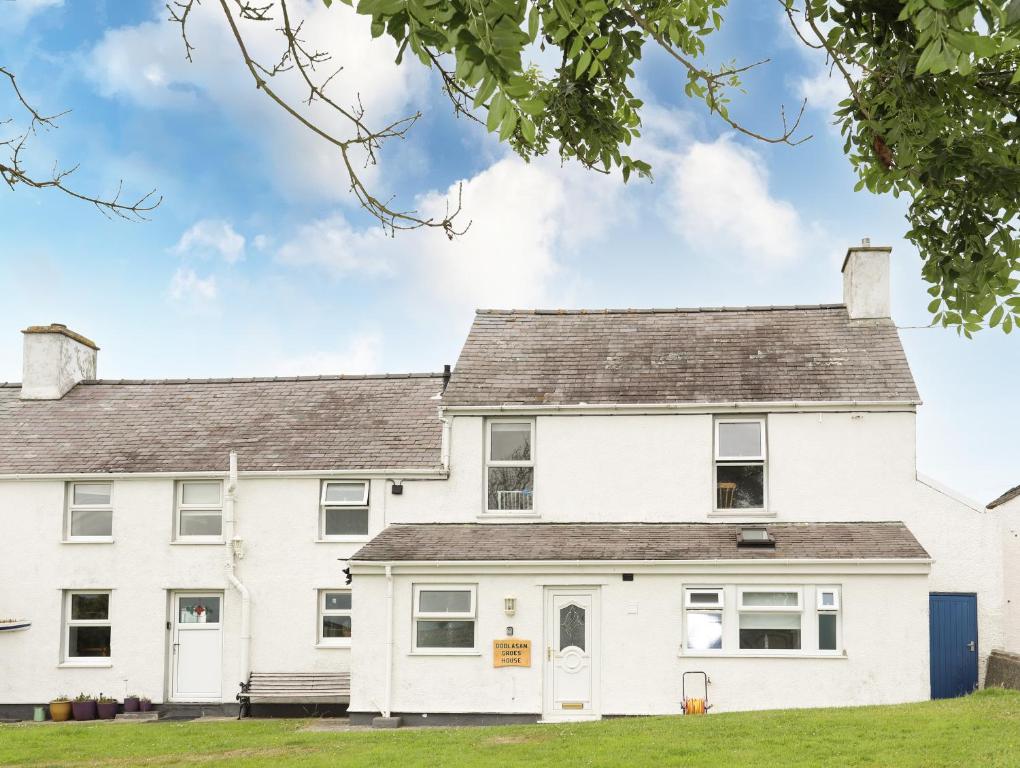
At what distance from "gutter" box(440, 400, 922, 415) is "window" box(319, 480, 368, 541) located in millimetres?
3188

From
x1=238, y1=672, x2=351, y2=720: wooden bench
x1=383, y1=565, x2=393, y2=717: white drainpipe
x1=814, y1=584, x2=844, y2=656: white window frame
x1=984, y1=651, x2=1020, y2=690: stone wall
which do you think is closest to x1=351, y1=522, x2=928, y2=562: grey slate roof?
x1=383, y1=565, x2=393, y2=717: white drainpipe

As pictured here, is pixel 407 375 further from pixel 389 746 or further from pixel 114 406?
pixel 389 746

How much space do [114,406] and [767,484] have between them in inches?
634

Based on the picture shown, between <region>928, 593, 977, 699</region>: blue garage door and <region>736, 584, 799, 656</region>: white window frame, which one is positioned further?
<region>928, 593, 977, 699</region>: blue garage door

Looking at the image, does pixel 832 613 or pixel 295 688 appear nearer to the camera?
pixel 832 613

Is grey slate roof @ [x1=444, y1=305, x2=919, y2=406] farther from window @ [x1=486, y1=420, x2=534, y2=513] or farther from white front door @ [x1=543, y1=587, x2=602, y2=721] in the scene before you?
white front door @ [x1=543, y1=587, x2=602, y2=721]

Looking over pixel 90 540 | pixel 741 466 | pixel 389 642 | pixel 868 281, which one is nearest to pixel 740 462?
pixel 741 466

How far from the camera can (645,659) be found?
61.2ft

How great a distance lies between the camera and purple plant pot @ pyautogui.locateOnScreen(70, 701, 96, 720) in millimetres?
22125

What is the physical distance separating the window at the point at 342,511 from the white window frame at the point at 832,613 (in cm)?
951

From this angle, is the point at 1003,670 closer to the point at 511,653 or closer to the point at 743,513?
the point at 743,513

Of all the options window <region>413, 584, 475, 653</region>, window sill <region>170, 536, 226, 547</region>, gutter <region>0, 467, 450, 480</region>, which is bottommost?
window <region>413, 584, 475, 653</region>

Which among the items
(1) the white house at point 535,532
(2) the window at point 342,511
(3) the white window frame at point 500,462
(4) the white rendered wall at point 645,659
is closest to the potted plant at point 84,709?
(1) the white house at point 535,532

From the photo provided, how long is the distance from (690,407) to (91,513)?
13.6m
